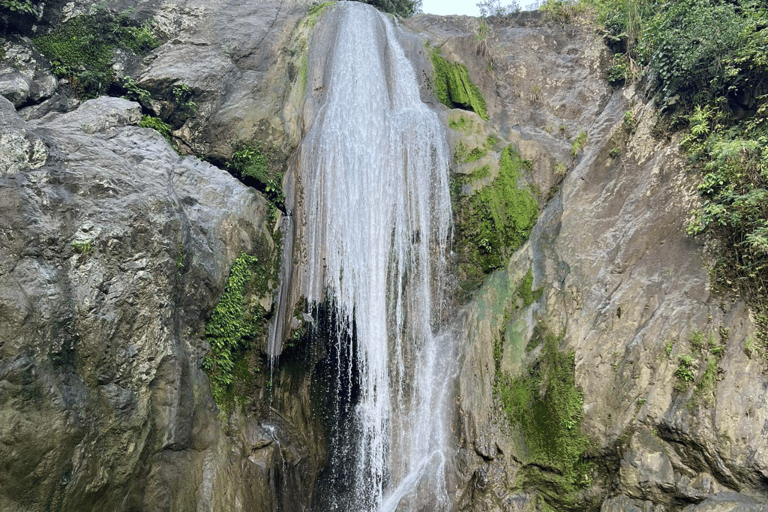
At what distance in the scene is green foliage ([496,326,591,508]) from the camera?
776cm

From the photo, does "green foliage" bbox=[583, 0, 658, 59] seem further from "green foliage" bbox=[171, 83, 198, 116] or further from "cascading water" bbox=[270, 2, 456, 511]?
"green foliage" bbox=[171, 83, 198, 116]

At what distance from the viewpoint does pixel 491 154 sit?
11.1 metres

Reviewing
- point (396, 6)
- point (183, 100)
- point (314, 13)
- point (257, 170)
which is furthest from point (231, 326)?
point (396, 6)

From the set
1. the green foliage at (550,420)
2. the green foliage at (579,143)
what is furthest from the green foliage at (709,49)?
the green foliage at (550,420)

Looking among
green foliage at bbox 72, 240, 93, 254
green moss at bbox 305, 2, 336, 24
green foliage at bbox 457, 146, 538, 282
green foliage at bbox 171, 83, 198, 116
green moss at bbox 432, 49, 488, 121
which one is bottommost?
green foliage at bbox 72, 240, 93, 254

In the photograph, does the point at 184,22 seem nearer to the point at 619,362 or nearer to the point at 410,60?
the point at 410,60

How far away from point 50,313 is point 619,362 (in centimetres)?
812

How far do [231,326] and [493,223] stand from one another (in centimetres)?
557

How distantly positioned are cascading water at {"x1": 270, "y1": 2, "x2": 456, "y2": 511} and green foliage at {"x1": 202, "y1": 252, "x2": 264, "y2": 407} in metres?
0.65

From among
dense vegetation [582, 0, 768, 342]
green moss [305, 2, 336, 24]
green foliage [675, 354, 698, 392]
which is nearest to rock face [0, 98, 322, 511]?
green foliage [675, 354, 698, 392]

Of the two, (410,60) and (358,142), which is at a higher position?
(410,60)

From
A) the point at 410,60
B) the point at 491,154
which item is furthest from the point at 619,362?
the point at 410,60

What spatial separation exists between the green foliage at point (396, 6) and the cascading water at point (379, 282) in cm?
733

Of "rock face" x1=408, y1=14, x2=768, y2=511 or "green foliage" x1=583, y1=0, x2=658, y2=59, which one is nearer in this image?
"rock face" x1=408, y1=14, x2=768, y2=511
